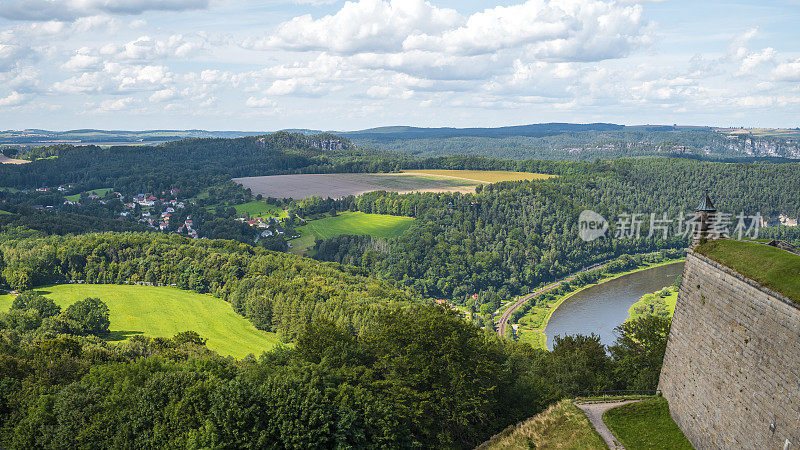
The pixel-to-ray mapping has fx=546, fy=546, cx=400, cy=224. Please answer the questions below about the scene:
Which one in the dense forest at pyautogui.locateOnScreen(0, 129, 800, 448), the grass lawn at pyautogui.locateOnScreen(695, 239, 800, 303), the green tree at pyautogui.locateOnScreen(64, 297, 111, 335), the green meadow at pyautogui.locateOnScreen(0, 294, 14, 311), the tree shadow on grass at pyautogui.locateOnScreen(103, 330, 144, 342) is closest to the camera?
the grass lawn at pyautogui.locateOnScreen(695, 239, 800, 303)

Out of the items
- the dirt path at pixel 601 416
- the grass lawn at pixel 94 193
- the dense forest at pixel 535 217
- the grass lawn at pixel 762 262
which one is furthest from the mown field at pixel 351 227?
the grass lawn at pixel 762 262

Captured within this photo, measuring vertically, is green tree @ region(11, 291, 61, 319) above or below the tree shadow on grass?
above

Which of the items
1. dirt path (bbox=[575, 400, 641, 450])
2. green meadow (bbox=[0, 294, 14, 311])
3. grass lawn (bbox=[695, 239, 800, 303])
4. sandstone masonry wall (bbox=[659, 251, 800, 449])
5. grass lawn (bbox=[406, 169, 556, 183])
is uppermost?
grass lawn (bbox=[695, 239, 800, 303])

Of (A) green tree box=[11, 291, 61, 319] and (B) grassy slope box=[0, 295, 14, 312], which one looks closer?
(A) green tree box=[11, 291, 61, 319]

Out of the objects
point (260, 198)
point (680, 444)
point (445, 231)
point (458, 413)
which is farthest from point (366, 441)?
point (260, 198)

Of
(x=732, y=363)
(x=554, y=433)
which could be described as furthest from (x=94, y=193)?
(x=732, y=363)

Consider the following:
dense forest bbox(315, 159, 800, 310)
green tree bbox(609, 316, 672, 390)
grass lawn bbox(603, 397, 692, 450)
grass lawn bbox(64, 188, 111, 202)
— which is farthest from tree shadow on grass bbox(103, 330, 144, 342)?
grass lawn bbox(64, 188, 111, 202)

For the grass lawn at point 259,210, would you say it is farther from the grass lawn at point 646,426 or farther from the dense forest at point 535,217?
the grass lawn at point 646,426

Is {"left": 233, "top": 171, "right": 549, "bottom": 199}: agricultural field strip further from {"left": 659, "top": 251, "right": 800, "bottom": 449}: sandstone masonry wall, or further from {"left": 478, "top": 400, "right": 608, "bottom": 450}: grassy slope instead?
{"left": 659, "top": 251, "right": 800, "bottom": 449}: sandstone masonry wall
